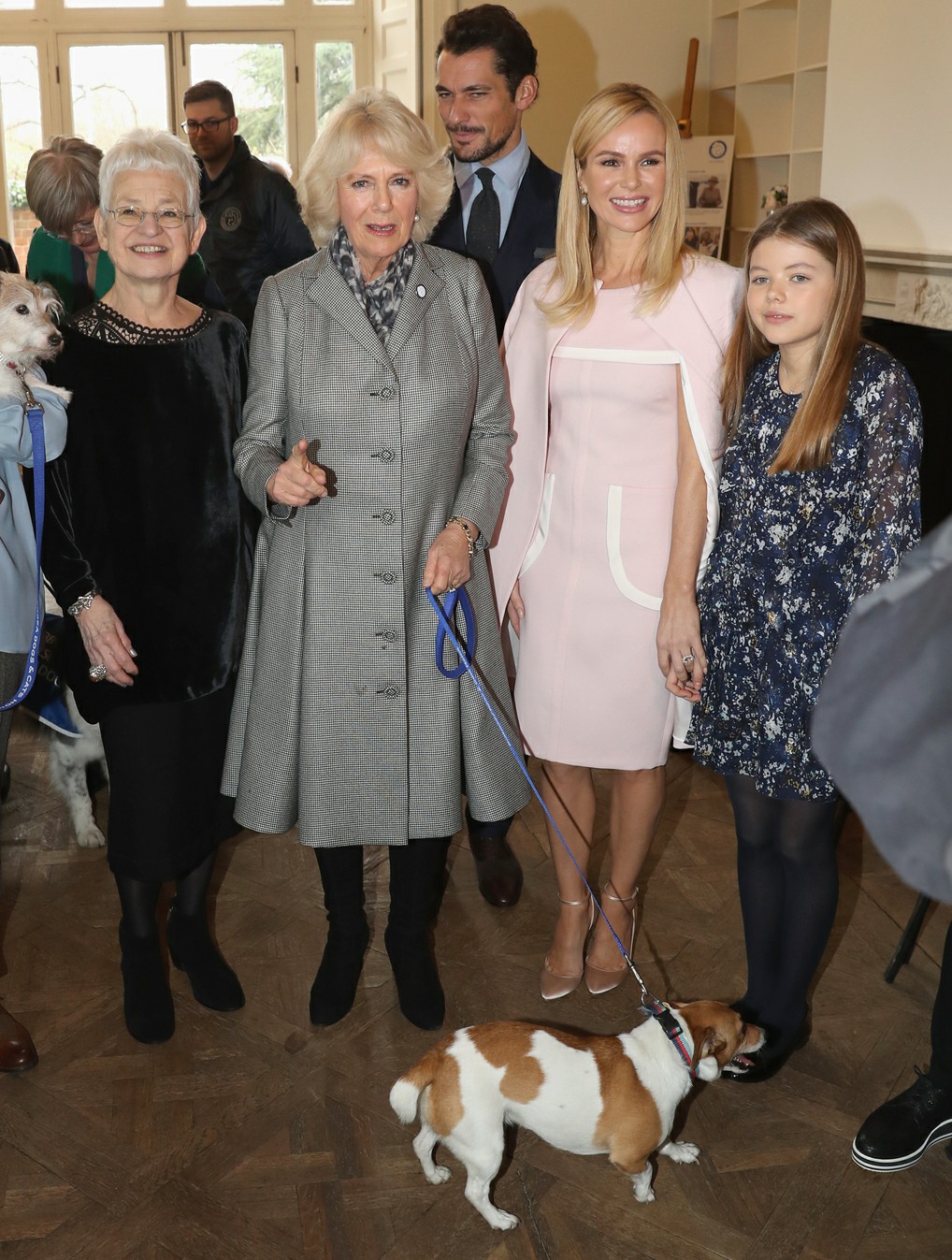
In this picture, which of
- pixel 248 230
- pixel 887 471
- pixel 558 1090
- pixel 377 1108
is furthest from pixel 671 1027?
pixel 248 230

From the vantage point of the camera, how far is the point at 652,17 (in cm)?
727

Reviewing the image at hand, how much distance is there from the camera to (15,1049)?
229cm

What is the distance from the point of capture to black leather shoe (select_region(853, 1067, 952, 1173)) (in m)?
2.04

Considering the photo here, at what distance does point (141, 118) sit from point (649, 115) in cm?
758

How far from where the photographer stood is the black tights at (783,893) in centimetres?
210

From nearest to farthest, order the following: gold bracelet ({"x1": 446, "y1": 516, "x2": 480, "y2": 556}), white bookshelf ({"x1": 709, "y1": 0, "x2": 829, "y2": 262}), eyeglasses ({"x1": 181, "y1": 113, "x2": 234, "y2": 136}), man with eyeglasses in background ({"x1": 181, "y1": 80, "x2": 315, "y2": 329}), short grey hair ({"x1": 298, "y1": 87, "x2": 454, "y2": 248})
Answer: short grey hair ({"x1": 298, "y1": 87, "x2": 454, "y2": 248}) → gold bracelet ({"x1": 446, "y1": 516, "x2": 480, "y2": 556}) → man with eyeglasses in background ({"x1": 181, "y1": 80, "x2": 315, "y2": 329}) → eyeglasses ({"x1": 181, "y1": 113, "x2": 234, "y2": 136}) → white bookshelf ({"x1": 709, "y1": 0, "x2": 829, "y2": 262})

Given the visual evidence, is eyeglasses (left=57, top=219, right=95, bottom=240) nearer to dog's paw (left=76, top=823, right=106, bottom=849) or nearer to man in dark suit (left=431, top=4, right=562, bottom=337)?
man in dark suit (left=431, top=4, right=562, bottom=337)

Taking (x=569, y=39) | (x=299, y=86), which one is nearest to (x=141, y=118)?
(x=299, y=86)

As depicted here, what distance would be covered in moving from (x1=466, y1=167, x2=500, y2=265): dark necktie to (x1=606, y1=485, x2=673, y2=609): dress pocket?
99 cm

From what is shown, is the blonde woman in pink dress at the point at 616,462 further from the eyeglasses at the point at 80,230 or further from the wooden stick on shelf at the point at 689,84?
the wooden stick on shelf at the point at 689,84

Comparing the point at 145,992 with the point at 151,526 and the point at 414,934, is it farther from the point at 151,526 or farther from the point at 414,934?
the point at 151,526

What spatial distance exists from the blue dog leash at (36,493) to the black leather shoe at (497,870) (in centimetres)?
135

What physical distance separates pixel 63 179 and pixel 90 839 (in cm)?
183

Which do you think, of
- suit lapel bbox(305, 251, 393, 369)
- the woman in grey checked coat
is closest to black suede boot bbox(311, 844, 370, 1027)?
the woman in grey checked coat
